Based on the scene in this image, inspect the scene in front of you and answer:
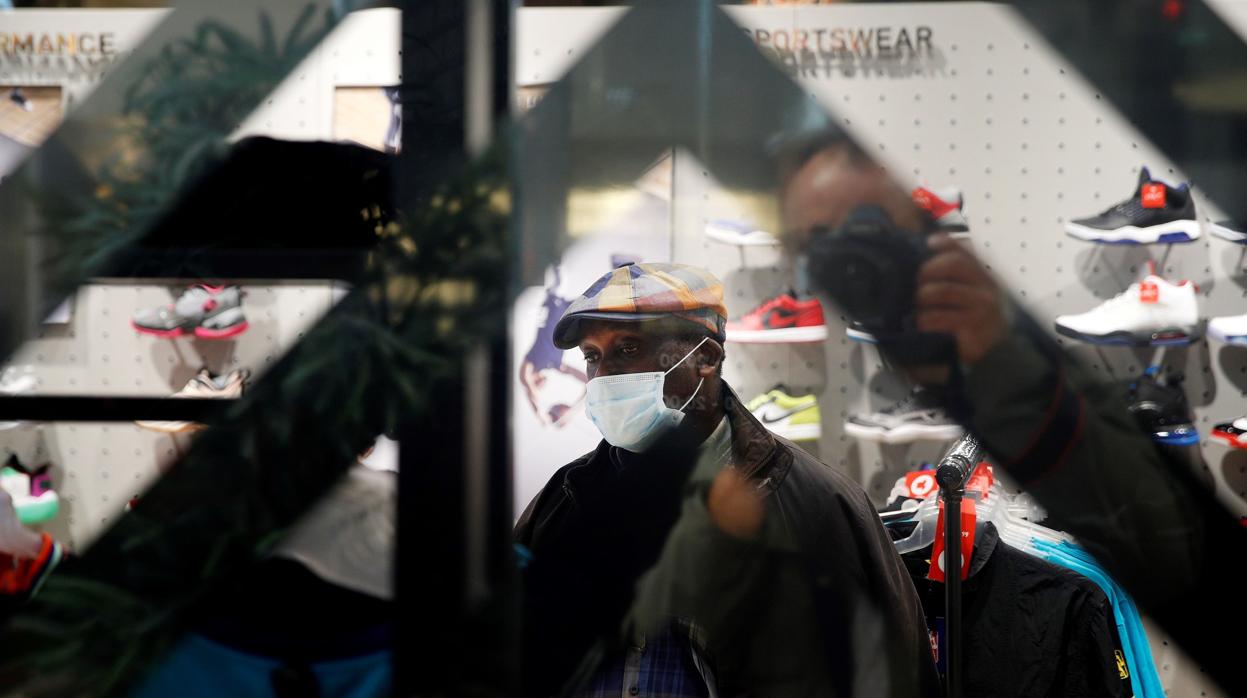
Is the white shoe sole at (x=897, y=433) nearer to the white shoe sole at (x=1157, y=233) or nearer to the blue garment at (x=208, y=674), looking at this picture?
the white shoe sole at (x=1157, y=233)

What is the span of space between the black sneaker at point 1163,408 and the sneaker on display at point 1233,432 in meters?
0.02

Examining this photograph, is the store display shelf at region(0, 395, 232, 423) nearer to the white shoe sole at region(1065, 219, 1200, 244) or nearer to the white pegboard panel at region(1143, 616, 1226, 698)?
the white shoe sole at region(1065, 219, 1200, 244)

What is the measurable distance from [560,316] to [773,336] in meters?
0.22

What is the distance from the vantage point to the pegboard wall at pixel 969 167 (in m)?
0.84

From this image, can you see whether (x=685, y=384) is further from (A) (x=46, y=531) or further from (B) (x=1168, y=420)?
(A) (x=46, y=531)

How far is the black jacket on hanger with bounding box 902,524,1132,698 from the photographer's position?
876mm

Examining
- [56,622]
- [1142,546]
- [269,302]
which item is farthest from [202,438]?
[1142,546]

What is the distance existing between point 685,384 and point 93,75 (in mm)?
723

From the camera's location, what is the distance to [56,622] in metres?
0.87

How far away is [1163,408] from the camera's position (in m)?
0.87

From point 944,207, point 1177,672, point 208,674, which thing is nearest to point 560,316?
point 944,207

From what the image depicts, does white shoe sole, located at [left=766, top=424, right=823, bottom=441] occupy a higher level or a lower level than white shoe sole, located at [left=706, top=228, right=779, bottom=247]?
lower

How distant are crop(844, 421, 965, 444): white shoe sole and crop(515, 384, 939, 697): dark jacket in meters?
0.05

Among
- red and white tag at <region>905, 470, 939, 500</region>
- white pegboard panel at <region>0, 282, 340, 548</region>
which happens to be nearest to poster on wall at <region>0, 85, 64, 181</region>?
white pegboard panel at <region>0, 282, 340, 548</region>
